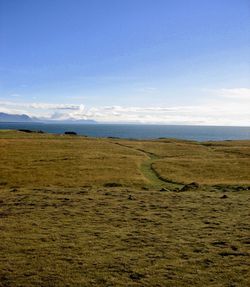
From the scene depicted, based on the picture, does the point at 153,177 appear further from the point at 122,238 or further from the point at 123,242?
the point at 123,242

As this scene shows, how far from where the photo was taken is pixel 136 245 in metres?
16.5

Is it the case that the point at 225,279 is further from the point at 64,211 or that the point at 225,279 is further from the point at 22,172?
the point at 22,172

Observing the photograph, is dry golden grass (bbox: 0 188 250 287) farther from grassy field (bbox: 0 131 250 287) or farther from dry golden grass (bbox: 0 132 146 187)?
dry golden grass (bbox: 0 132 146 187)

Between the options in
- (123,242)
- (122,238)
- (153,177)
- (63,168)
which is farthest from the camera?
(63,168)

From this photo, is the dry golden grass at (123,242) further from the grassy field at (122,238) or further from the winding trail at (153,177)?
the winding trail at (153,177)

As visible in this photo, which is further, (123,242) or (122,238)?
(122,238)

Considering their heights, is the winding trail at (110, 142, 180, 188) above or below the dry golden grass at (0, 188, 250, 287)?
below

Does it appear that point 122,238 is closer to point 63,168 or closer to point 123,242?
point 123,242

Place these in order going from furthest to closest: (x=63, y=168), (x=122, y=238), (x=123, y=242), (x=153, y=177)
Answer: (x=63, y=168) < (x=153, y=177) < (x=122, y=238) < (x=123, y=242)

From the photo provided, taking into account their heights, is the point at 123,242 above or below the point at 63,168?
above

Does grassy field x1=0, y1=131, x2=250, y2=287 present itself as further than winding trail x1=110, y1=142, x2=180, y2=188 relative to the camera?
No

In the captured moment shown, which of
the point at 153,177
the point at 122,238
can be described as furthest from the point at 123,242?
the point at 153,177

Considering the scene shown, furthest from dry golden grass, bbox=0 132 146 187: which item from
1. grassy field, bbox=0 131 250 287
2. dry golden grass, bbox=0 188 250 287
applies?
dry golden grass, bbox=0 188 250 287

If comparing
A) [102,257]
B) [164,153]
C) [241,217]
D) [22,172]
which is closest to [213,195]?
[241,217]
